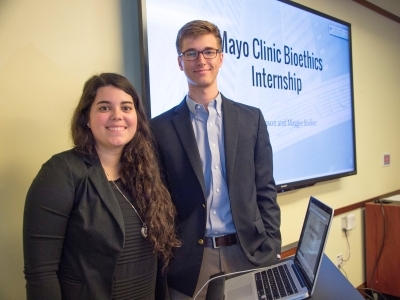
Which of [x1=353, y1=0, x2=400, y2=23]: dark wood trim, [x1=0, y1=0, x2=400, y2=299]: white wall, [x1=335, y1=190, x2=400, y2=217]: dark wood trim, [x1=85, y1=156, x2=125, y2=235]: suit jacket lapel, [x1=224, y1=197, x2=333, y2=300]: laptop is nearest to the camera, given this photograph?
[x1=224, y1=197, x2=333, y2=300]: laptop

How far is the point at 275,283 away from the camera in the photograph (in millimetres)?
944

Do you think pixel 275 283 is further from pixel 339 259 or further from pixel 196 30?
pixel 339 259

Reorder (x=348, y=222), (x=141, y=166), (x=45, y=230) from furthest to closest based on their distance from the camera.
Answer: (x=348, y=222)
(x=141, y=166)
(x=45, y=230)

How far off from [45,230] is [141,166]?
35 centimetres

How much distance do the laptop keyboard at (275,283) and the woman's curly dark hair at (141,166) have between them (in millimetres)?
334

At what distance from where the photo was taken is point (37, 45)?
1.24 meters

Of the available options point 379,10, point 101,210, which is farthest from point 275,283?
point 379,10

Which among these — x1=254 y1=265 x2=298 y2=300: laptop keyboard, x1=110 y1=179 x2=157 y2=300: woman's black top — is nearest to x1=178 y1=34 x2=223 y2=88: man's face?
x1=110 y1=179 x2=157 y2=300: woman's black top

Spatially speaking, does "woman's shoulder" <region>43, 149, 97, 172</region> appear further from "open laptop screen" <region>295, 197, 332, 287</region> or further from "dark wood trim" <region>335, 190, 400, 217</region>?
"dark wood trim" <region>335, 190, 400, 217</region>

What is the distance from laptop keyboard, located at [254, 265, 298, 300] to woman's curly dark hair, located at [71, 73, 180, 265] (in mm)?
334

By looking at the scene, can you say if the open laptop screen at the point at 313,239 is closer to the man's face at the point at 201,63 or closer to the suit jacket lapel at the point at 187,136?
the suit jacket lapel at the point at 187,136

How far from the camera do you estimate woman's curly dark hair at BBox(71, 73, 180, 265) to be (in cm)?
106

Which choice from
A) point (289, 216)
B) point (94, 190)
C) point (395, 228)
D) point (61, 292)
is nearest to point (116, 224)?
point (94, 190)

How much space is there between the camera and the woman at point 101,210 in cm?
90
